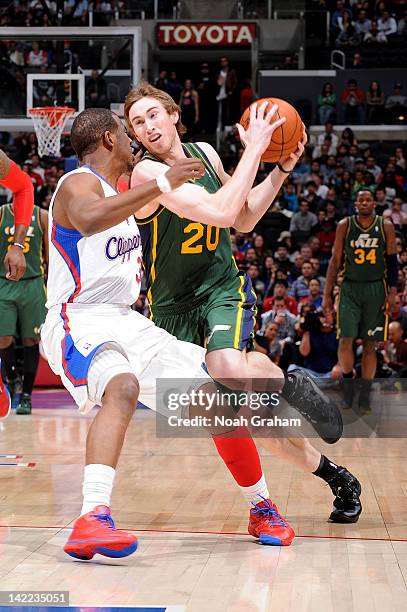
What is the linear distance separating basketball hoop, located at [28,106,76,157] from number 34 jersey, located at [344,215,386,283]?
12.7 ft

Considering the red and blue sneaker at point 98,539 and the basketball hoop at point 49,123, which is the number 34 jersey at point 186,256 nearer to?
the red and blue sneaker at point 98,539

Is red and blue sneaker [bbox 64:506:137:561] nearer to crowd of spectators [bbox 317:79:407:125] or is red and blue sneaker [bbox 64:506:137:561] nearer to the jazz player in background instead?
the jazz player in background

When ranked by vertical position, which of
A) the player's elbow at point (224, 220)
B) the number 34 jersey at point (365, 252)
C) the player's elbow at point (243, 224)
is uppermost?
A: the player's elbow at point (224, 220)

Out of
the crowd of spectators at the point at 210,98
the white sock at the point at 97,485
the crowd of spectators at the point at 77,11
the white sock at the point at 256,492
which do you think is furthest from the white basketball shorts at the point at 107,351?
the crowd of spectators at the point at 77,11

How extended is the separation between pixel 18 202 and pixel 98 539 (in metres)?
2.79

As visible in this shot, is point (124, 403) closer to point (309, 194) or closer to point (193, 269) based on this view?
point (193, 269)

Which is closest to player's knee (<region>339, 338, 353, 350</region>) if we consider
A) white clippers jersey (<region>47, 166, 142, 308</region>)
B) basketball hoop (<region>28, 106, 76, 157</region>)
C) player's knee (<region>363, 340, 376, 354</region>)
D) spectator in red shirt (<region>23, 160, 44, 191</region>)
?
player's knee (<region>363, 340, 376, 354</region>)

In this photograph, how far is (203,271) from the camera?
4488 millimetres

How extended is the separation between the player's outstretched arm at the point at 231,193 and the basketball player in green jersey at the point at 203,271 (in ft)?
0.85

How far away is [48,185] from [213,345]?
12.1 meters

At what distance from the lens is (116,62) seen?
1257 cm

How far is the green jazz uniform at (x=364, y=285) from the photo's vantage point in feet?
31.0

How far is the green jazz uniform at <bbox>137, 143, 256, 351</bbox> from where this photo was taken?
4473 millimetres

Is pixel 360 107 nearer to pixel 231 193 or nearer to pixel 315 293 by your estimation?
pixel 315 293
